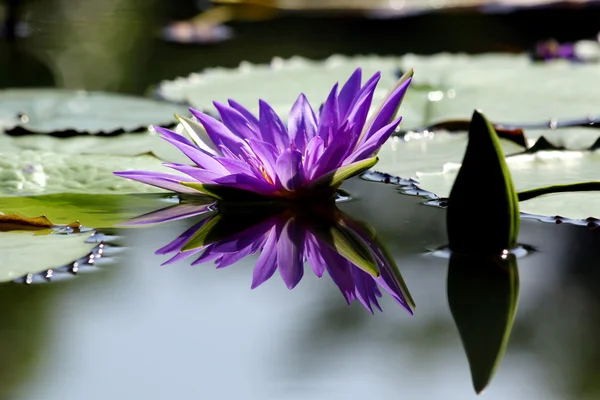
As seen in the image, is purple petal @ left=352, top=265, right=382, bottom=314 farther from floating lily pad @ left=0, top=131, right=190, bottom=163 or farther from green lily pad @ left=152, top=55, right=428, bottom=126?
green lily pad @ left=152, top=55, right=428, bottom=126

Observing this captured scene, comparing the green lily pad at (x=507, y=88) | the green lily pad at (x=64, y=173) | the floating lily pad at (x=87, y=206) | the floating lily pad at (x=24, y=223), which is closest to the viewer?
the floating lily pad at (x=24, y=223)

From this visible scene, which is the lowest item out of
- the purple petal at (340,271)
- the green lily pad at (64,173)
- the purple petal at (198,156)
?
the purple petal at (340,271)

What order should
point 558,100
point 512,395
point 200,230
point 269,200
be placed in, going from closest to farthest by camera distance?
point 512,395
point 200,230
point 269,200
point 558,100

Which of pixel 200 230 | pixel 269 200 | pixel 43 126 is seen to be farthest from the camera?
pixel 43 126

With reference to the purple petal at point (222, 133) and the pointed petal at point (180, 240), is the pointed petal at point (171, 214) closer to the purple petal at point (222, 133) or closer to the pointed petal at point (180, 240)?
the pointed petal at point (180, 240)

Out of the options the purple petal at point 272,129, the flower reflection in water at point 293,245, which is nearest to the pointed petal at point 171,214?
the flower reflection in water at point 293,245

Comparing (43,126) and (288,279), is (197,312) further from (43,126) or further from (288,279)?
(43,126)

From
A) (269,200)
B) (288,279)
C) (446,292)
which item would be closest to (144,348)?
(288,279)
